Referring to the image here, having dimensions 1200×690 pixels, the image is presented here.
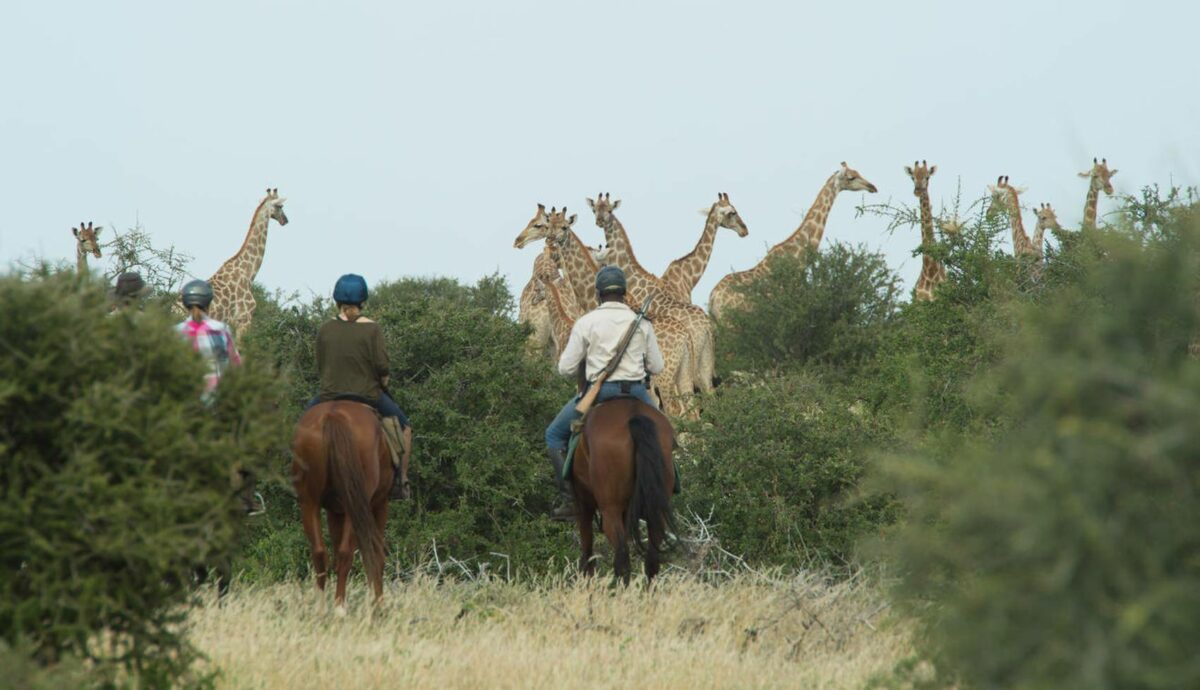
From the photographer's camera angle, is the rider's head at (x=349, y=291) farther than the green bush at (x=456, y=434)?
No

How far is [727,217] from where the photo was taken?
24.8 meters

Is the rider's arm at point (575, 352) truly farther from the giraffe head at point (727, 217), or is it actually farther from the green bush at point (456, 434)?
the giraffe head at point (727, 217)

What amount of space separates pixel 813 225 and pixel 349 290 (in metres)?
16.5

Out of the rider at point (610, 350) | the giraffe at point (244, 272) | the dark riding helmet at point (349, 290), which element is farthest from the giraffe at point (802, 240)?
the dark riding helmet at point (349, 290)

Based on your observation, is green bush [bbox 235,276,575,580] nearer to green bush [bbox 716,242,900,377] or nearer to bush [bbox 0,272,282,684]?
bush [bbox 0,272,282,684]

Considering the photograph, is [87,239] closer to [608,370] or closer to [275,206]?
[275,206]

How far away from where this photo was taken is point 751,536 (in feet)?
42.8

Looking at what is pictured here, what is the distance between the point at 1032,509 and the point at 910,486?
133 centimetres

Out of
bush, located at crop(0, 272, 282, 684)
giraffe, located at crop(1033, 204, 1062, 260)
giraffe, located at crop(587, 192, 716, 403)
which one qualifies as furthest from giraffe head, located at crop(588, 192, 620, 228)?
bush, located at crop(0, 272, 282, 684)

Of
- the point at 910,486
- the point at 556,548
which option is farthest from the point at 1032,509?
the point at 556,548

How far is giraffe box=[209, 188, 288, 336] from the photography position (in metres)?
22.9

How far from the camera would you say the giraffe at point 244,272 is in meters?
22.9

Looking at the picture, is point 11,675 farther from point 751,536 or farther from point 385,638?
point 751,536

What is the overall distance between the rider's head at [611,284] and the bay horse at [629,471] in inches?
34.0
